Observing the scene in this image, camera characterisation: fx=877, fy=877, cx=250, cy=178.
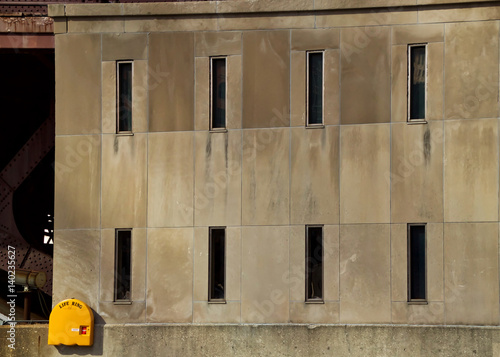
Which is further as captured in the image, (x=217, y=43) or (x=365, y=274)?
(x=217, y=43)

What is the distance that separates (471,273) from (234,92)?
6.63 metres

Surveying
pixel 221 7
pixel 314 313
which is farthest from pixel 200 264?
pixel 221 7

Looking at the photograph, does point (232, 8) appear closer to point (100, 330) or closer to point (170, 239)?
point (170, 239)

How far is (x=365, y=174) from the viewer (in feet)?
63.9

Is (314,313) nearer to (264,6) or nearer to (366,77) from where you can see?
(366,77)

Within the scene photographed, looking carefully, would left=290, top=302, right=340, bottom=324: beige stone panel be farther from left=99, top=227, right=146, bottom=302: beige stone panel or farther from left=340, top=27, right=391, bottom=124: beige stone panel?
left=340, top=27, right=391, bottom=124: beige stone panel

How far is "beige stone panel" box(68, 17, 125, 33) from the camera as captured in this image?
20562 millimetres

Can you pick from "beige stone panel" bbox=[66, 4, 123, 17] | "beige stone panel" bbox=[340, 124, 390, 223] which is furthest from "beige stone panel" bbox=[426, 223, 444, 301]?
"beige stone panel" bbox=[66, 4, 123, 17]

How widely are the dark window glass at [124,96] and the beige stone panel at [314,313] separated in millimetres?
5727

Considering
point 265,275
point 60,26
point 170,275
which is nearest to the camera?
point 265,275

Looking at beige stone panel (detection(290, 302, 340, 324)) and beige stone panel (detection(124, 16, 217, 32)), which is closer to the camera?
beige stone panel (detection(290, 302, 340, 324))

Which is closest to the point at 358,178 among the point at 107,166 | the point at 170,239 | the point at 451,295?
the point at 451,295

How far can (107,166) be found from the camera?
66.9 ft

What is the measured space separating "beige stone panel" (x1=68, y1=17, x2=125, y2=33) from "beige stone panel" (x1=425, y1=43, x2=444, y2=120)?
7.15 m
